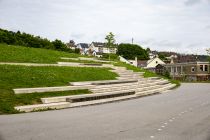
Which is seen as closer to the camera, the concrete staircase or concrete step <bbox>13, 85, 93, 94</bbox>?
the concrete staircase

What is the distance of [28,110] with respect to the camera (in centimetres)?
1956

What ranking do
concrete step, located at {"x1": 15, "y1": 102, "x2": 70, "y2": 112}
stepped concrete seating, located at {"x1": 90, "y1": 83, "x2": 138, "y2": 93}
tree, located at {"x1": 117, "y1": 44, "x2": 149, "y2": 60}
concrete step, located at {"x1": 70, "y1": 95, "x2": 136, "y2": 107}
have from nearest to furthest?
concrete step, located at {"x1": 15, "y1": 102, "x2": 70, "y2": 112}, concrete step, located at {"x1": 70, "y1": 95, "x2": 136, "y2": 107}, stepped concrete seating, located at {"x1": 90, "y1": 83, "x2": 138, "y2": 93}, tree, located at {"x1": 117, "y1": 44, "x2": 149, "y2": 60}

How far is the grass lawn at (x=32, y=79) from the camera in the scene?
2090cm

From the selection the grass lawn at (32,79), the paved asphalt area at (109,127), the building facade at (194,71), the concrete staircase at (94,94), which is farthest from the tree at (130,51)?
the paved asphalt area at (109,127)

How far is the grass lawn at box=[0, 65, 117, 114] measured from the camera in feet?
68.6

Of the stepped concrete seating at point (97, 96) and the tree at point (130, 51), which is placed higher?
the tree at point (130, 51)

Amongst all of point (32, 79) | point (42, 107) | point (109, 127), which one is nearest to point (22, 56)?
point (32, 79)

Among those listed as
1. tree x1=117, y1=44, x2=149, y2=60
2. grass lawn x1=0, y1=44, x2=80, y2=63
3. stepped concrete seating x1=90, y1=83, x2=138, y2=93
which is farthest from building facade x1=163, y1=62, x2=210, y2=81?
stepped concrete seating x1=90, y1=83, x2=138, y2=93

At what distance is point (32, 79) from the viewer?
26.6 metres

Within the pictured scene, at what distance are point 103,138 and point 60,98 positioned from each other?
38.1 feet

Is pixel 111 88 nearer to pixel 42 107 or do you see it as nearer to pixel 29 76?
pixel 29 76

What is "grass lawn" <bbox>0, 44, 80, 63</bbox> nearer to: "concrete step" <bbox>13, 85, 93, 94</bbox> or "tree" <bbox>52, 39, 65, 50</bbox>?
"concrete step" <bbox>13, 85, 93, 94</bbox>

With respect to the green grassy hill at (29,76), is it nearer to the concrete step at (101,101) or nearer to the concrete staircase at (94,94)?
the concrete staircase at (94,94)

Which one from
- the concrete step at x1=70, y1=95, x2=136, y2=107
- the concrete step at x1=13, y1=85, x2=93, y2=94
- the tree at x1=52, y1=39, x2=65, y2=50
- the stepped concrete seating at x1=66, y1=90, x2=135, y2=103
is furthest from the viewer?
the tree at x1=52, y1=39, x2=65, y2=50
